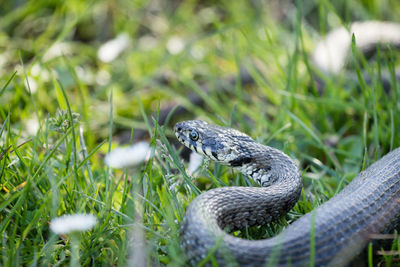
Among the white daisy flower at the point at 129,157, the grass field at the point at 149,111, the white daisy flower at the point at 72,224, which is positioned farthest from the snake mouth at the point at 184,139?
the white daisy flower at the point at 72,224

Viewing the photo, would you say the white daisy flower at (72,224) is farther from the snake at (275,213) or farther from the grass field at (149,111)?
the snake at (275,213)

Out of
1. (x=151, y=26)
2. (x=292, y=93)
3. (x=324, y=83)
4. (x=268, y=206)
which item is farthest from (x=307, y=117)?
(x=151, y=26)

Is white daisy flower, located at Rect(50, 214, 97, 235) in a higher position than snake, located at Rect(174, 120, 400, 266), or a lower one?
higher

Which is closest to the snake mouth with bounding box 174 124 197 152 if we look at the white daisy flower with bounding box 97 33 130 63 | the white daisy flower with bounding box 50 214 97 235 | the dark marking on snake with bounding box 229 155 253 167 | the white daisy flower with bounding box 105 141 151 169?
the dark marking on snake with bounding box 229 155 253 167

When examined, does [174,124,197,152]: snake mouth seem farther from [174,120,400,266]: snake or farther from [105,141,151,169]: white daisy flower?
[105,141,151,169]: white daisy flower

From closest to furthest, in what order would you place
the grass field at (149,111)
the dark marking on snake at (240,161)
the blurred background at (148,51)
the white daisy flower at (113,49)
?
the grass field at (149,111), the dark marking on snake at (240,161), the blurred background at (148,51), the white daisy flower at (113,49)

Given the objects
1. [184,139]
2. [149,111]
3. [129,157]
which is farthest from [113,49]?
[129,157]

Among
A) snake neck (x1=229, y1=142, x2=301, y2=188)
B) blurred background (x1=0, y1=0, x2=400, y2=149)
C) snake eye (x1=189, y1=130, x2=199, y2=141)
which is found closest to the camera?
snake neck (x1=229, y1=142, x2=301, y2=188)
